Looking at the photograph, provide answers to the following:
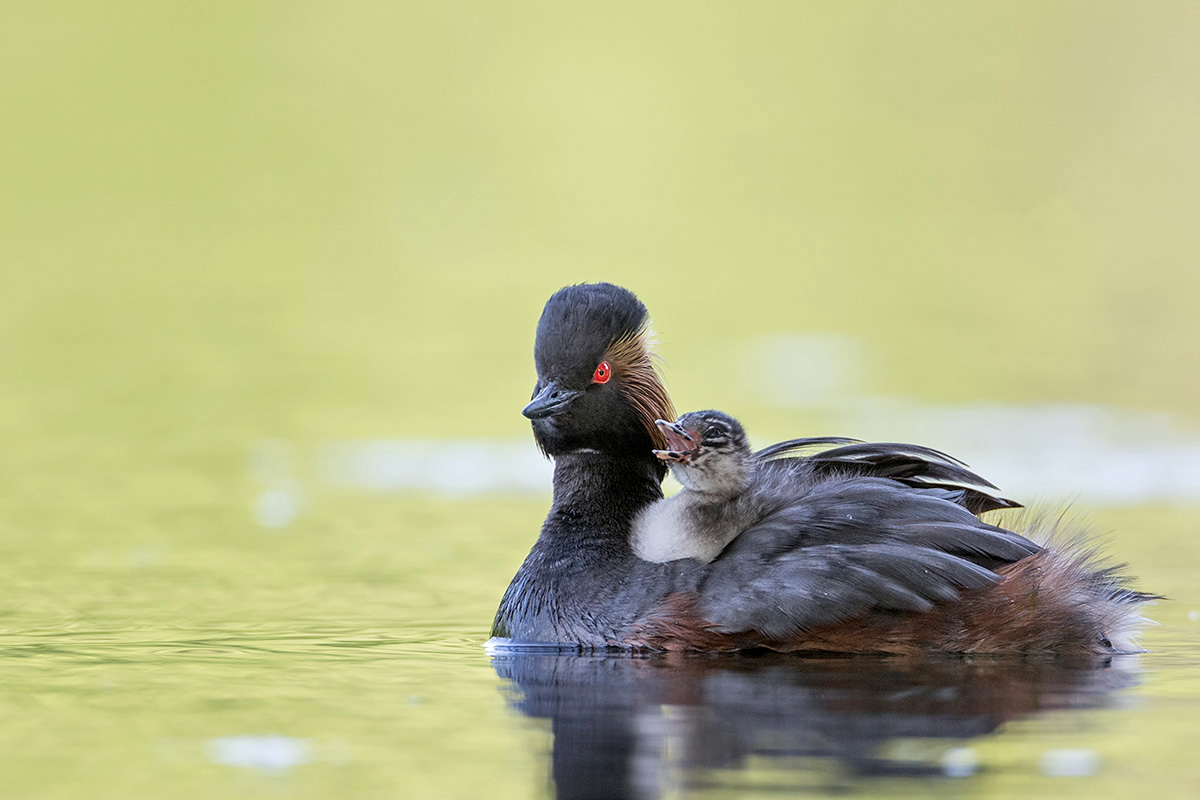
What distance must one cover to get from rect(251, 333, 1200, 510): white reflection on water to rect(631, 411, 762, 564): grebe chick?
402 centimetres

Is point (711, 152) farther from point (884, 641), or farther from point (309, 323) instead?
point (884, 641)

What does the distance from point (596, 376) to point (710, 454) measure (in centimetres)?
97

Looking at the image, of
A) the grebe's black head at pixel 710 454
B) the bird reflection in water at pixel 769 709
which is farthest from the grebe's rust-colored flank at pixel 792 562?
the grebe's black head at pixel 710 454

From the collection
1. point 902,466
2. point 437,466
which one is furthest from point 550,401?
point 437,466

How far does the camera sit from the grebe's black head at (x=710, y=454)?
23.3 feet

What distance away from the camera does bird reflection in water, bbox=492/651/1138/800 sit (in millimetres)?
5234

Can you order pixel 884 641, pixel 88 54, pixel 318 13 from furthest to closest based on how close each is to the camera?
pixel 318 13, pixel 88 54, pixel 884 641

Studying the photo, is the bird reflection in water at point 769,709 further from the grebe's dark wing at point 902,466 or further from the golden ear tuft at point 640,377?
the golden ear tuft at point 640,377

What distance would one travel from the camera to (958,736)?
5.61 meters

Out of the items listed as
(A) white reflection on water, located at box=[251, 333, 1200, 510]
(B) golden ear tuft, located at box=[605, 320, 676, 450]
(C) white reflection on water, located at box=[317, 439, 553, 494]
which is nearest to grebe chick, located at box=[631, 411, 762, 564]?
(B) golden ear tuft, located at box=[605, 320, 676, 450]

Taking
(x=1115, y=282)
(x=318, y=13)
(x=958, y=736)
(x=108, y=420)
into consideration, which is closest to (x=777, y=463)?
(x=958, y=736)

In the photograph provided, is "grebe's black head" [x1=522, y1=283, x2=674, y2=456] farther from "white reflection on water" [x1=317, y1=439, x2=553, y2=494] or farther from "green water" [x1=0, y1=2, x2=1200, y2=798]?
"white reflection on water" [x1=317, y1=439, x2=553, y2=494]

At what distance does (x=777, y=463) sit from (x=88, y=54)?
22.6 metres

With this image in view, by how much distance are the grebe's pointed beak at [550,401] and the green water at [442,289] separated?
1.05 meters
